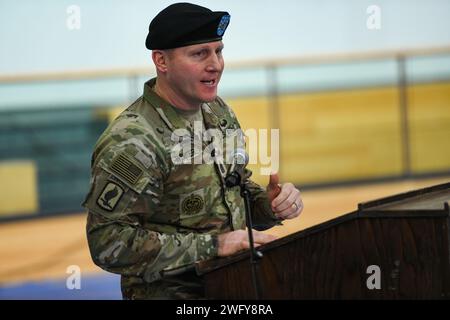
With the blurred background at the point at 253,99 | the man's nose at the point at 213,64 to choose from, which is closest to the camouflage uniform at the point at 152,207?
the man's nose at the point at 213,64

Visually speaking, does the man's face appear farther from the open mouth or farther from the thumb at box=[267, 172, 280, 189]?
the thumb at box=[267, 172, 280, 189]

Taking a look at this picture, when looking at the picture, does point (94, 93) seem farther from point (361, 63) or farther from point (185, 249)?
point (185, 249)

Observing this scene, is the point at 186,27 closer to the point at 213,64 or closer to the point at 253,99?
the point at 213,64

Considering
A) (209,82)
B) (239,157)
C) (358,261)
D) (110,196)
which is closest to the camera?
(358,261)

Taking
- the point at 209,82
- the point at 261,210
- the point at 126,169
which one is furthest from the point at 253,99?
the point at 126,169

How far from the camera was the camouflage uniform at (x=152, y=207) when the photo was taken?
190 cm

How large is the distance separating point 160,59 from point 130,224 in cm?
32

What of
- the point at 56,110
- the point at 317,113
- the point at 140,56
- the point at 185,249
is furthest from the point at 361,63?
the point at 185,249

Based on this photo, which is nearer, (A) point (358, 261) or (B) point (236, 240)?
(A) point (358, 261)

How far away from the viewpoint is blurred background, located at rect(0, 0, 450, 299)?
172 inches

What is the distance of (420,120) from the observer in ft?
16.5

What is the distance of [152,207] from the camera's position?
1.96 meters

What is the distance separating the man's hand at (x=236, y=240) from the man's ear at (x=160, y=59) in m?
0.33

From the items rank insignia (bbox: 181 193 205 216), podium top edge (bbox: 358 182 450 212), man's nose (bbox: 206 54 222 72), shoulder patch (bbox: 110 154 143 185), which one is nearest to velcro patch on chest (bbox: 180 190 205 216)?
rank insignia (bbox: 181 193 205 216)
